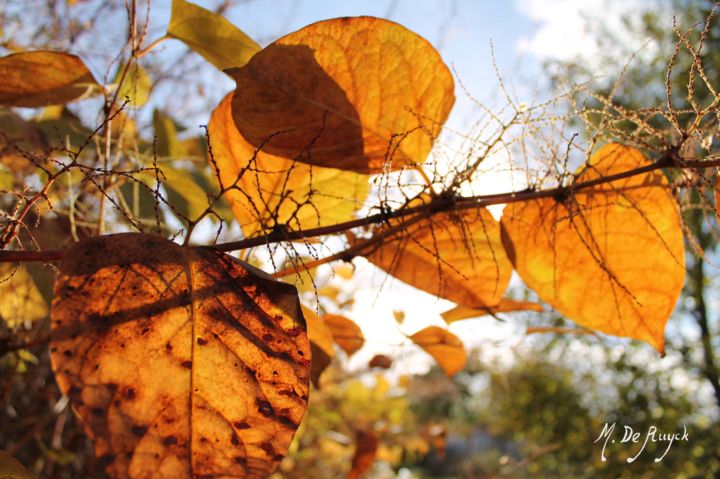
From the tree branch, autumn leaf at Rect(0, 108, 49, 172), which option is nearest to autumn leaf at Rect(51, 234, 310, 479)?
the tree branch

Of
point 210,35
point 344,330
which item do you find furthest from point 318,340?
point 210,35

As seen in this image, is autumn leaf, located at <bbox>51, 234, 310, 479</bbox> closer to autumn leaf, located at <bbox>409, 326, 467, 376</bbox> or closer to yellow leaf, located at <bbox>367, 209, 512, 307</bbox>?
yellow leaf, located at <bbox>367, 209, 512, 307</bbox>

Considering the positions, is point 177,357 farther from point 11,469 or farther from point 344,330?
point 344,330

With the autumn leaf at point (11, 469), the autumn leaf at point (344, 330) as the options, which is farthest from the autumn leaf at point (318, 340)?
the autumn leaf at point (11, 469)

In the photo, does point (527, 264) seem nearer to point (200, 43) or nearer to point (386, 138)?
point (386, 138)

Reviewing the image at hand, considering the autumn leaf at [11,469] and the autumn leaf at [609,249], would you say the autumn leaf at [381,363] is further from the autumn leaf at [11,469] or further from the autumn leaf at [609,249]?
the autumn leaf at [11,469]
